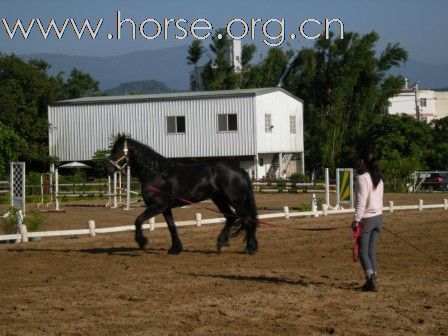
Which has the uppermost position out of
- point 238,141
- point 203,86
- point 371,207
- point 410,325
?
point 203,86

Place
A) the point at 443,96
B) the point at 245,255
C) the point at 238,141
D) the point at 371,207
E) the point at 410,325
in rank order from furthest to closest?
the point at 443,96 → the point at 238,141 → the point at 245,255 → the point at 371,207 → the point at 410,325

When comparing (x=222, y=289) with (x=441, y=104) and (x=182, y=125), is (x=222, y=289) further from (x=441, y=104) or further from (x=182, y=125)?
(x=441, y=104)

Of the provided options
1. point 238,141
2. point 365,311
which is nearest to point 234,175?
point 365,311

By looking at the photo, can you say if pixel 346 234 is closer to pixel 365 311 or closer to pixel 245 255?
pixel 245 255

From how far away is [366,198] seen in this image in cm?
1024

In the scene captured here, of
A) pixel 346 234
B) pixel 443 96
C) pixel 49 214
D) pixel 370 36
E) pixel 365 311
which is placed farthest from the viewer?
pixel 443 96

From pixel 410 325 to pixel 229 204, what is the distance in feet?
25.0

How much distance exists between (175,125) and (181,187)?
115ft

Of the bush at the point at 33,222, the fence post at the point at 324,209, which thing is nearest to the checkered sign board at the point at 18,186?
the bush at the point at 33,222

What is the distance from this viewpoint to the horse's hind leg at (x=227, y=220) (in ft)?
50.3

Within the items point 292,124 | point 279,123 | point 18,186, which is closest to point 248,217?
point 18,186

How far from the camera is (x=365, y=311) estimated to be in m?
9.16

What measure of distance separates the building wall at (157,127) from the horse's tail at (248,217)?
110 feet

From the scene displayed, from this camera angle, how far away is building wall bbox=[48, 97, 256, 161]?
49.4m
